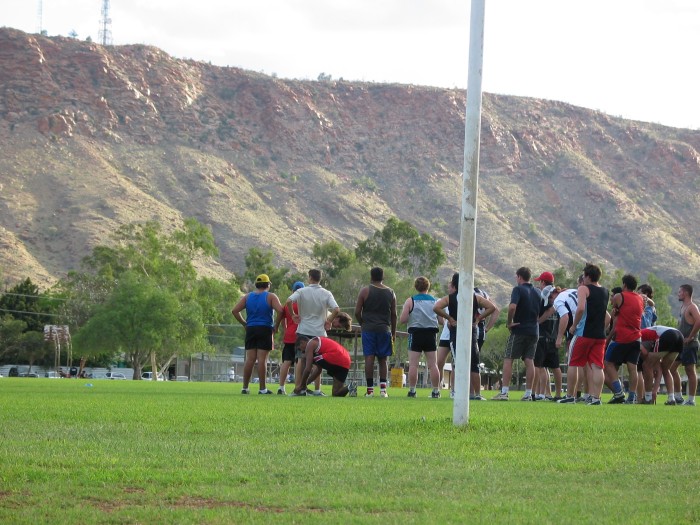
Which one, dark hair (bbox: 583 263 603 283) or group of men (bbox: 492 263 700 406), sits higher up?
dark hair (bbox: 583 263 603 283)

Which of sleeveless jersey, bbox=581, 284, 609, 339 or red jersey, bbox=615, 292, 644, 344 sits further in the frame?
red jersey, bbox=615, 292, 644, 344

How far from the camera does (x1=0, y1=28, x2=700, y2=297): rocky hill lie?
11169 centimetres

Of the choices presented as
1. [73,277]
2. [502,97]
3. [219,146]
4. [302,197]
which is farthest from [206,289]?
[502,97]

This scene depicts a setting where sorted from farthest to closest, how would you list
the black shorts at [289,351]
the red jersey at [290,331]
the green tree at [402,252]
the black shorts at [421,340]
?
the green tree at [402,252]
the black shorts at [289,351]
the red jersey at [290,331]
the black shorts at [421,340]

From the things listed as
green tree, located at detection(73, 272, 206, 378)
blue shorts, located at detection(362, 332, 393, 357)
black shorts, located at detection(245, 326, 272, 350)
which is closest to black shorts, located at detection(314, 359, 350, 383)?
blue shorts, located at detection(362, 332, 393, 357)

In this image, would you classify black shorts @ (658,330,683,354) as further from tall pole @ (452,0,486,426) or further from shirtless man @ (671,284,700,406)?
tall pole @ (452,0,486,426)

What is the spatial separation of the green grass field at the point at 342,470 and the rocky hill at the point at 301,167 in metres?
92.9

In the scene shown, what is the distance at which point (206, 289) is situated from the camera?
288 feet

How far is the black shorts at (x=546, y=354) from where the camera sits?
2145 centimetres

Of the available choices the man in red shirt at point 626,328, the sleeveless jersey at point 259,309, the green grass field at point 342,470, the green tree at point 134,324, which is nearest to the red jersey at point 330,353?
the sleeveless jersey at point 259,309

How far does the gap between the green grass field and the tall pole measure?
16.7 inches

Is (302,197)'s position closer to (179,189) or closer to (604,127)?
(179,189)

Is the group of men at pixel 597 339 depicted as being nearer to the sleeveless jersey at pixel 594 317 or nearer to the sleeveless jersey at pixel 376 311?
the sleeveless jersey at pixel 594 317

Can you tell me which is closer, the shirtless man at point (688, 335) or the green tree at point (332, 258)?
the shirtless man at point (688, 335)
